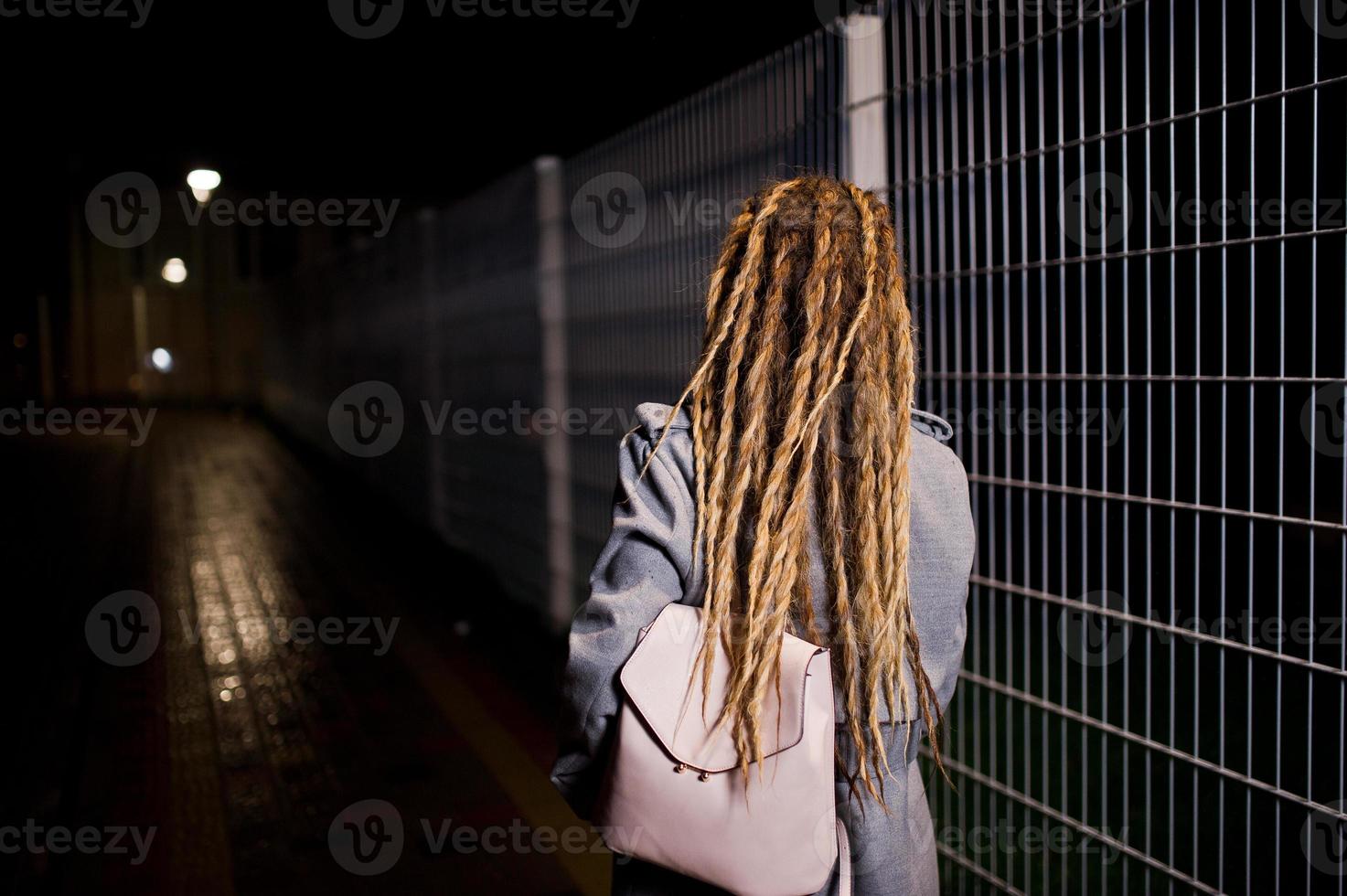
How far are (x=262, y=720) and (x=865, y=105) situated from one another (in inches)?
161

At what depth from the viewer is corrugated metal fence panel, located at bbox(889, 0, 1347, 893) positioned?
6.29 feet

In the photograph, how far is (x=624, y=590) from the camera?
4.94 ft

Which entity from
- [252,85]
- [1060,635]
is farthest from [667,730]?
[252,85]

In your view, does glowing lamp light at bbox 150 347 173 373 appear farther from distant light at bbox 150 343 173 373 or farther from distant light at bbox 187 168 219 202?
distant light at bbox 187 168 219 202

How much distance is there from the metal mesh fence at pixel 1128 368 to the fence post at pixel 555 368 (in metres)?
1.67

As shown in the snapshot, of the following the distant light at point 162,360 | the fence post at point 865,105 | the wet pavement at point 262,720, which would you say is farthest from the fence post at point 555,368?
the distant light at point 162,360

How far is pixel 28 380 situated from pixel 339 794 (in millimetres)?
2286

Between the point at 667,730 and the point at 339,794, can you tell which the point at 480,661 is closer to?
the point at 339,794

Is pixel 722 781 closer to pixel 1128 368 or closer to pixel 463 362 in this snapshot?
pixel 1128 368

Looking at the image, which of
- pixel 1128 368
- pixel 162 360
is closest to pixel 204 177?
pixel 1128 368

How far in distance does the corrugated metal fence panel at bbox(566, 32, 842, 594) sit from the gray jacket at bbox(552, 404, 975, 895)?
1.40 metres

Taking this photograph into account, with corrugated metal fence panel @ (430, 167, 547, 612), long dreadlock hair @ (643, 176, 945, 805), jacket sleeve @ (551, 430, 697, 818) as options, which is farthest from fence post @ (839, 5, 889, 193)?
corrugated metal fence panel @ (430, 167, 547, 612)

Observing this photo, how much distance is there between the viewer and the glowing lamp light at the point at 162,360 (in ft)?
71.2

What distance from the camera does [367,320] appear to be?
35.5 feet
